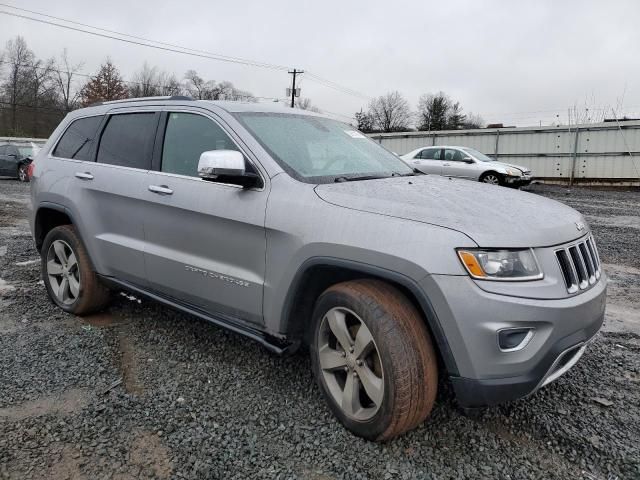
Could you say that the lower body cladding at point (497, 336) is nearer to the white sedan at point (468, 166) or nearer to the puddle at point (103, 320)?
the puddle at point (103, 320)

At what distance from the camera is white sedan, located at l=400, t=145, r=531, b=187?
53.9 ft

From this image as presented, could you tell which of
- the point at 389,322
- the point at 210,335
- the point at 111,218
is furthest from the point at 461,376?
the point at 111,218

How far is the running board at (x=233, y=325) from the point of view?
280 centimetres

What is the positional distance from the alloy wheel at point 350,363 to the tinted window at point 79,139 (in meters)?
2.67

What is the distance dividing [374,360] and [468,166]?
51.3ft

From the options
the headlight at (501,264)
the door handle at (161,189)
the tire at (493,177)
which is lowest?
the headlight at (501,264)

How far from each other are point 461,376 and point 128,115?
311 centimetres

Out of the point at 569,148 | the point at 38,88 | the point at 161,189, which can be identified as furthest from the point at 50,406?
the point at 38,88

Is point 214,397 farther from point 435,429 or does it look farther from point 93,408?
point 435,429

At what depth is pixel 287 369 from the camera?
131 inches

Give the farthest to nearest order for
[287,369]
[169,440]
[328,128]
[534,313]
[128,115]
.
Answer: [128,115] → [328,128] → [287,369] → [169,440] → [534,313]

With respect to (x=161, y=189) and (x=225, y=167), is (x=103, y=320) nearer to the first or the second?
(x=161, y=189)

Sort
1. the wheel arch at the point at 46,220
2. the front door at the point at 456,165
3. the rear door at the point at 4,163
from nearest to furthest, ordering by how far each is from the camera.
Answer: the wheel arch at the point at 46,220 → the front door at the point at 456,165 → the rear door at the point at 4,163

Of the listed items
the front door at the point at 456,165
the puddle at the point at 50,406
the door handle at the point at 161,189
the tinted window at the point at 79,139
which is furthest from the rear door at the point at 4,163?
the puddle at the point at 50,406
